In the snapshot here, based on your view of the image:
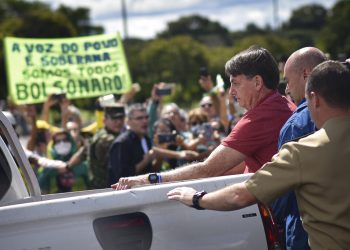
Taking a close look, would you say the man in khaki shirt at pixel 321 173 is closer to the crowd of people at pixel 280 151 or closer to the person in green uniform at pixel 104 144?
the crowd of people at pixel 280 151

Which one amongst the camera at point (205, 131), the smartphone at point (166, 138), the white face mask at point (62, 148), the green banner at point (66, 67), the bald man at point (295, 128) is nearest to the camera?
the bald man at point (295, 128)

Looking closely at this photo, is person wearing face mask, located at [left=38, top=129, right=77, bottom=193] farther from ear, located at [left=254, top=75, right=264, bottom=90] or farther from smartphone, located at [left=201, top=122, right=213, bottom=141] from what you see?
ear, located at [left=254, top=75, right=264, bottom=90]

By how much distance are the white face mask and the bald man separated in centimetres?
576

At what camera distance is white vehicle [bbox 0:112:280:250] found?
11.2ft

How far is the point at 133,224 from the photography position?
3635 millimetres

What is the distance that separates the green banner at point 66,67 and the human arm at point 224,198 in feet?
26.5

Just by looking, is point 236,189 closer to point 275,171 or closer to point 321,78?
point 275,171

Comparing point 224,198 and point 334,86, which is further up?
point 334,86

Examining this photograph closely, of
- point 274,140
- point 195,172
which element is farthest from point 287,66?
point 195,172

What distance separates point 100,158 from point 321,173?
4.98 meters

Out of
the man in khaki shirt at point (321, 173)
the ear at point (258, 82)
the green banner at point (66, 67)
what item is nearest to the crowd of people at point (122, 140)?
the green banner at point (66, 67)

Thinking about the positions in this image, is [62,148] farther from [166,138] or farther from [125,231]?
[125,231]

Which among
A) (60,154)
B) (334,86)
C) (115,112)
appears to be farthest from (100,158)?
(334,86)

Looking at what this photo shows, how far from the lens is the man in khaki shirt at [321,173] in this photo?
10.9 feet
